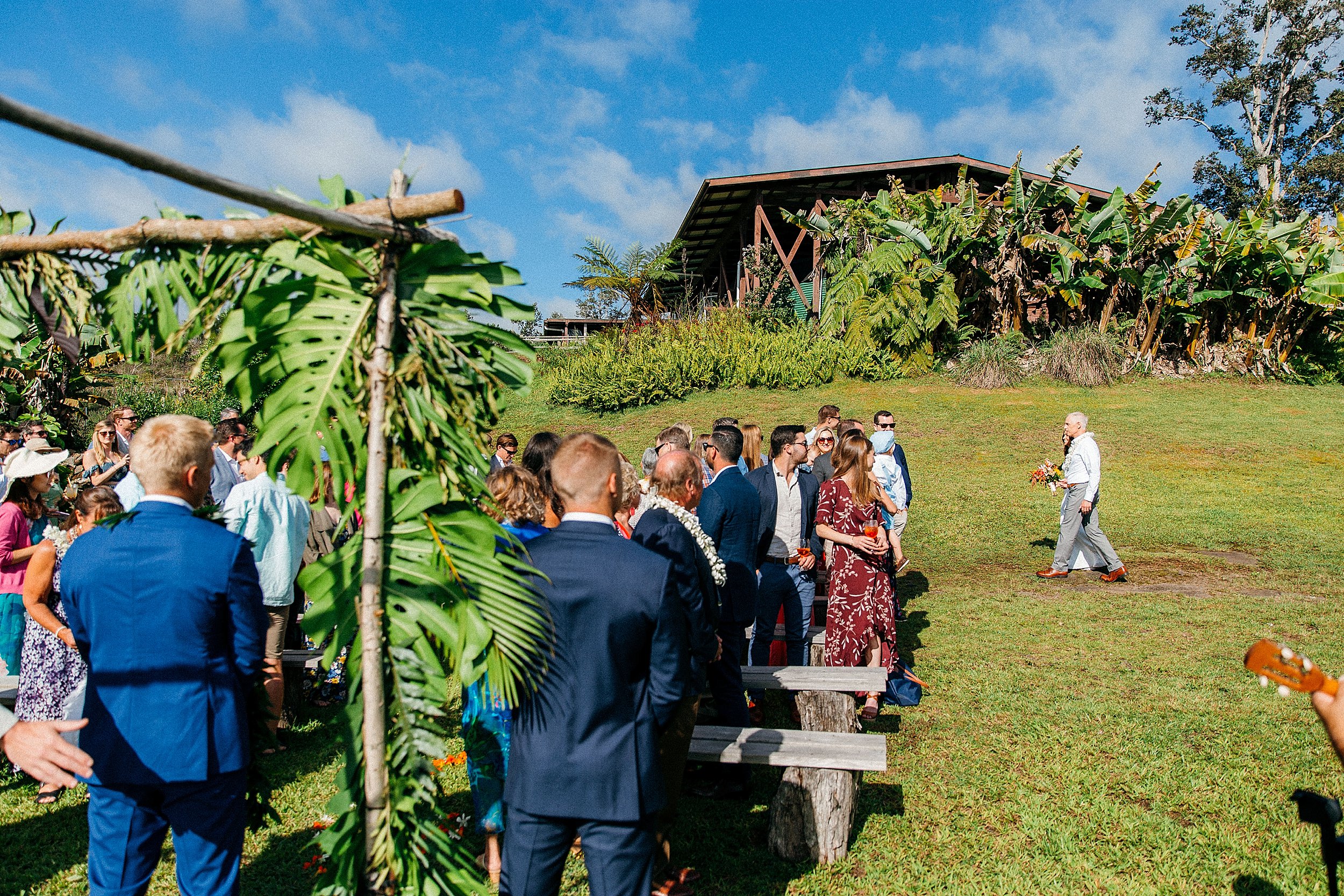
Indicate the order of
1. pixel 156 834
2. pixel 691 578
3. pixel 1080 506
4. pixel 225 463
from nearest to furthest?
pixel 156 834, pixel 691 578, pixel 225 463, pixel 1080 506

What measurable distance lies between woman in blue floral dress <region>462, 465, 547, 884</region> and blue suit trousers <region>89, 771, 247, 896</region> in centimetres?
119

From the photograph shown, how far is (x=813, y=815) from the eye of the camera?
4.25m

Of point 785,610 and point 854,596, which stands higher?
point 854,596

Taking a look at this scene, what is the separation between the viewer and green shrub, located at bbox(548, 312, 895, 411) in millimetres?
20062

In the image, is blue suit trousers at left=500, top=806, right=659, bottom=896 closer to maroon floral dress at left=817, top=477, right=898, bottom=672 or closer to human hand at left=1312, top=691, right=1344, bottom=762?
human hand at left=1312, top=691, right=1344, bottom=762

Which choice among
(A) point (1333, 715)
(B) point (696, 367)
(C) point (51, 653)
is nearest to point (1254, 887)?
(A) point (1333, 715)

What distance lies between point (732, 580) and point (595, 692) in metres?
2.75

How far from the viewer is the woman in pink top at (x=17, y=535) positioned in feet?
17.4

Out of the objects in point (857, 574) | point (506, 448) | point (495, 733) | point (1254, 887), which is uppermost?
Result: point (506, 448)

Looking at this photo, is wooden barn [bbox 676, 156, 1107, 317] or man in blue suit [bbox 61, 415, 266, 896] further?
wooden barn [bbox 676, 156, 1107, 317]

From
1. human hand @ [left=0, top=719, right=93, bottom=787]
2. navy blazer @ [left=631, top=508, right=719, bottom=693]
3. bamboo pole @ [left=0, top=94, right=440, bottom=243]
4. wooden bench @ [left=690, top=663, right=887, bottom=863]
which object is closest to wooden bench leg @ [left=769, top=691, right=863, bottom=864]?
wooden bench @ [left=690, top=663, right=887, bottom=863]

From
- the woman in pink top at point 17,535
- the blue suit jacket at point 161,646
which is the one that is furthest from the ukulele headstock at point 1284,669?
the woman in pink top at point 17,535

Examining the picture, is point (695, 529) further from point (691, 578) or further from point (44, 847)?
point (44, 847)

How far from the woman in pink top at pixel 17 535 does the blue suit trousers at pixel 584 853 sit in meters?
A: 4.30
